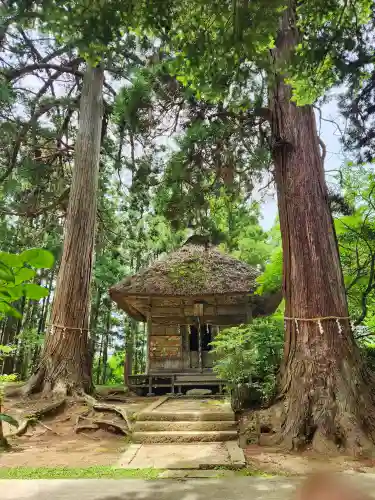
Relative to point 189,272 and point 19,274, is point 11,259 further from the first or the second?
point 189,272

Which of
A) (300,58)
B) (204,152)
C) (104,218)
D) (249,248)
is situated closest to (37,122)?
(104,218)

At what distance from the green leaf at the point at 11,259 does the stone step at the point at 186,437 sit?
4358mm

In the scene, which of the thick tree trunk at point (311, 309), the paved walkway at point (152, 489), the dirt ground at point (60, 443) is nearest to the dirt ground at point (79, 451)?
the dirt ground at point (60, 443)

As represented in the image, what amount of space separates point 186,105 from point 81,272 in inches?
175

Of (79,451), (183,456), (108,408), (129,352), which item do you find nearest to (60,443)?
(79,451)

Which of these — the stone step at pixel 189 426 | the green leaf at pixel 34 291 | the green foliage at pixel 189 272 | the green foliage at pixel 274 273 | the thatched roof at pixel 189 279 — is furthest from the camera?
the green foliage at pixel 189 272

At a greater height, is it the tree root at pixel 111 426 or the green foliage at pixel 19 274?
the green foliage at pixel 19 274

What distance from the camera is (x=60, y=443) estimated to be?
557 centimetres

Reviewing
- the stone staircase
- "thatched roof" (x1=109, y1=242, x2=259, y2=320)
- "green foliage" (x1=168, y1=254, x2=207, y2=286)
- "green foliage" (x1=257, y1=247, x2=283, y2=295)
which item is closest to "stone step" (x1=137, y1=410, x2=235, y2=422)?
the stone staircase

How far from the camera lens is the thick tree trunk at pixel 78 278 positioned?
297 inches

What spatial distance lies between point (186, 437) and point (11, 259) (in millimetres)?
4405

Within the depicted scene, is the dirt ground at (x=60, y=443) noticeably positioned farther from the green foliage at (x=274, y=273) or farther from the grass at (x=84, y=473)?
the green foliage at (x=274, y=273)

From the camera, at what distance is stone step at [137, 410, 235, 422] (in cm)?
546

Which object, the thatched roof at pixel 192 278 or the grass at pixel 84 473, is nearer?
the grass at pixel 84 473
